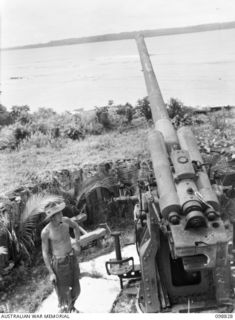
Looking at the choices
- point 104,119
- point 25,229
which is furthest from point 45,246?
point 104,119

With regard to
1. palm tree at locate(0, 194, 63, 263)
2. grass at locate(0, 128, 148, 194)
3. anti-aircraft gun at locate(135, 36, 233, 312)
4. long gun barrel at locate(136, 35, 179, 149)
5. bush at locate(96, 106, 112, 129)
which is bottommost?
anti-aircraft gun at locate(135, 36, 233, 312)

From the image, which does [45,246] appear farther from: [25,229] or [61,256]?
[25,229]

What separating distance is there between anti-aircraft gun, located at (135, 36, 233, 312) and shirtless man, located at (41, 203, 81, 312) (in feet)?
2.57

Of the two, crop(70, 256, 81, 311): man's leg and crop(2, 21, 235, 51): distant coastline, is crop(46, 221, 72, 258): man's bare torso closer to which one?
crop(70, 256, 81, 311): man's leg

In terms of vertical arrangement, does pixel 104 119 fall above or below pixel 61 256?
above

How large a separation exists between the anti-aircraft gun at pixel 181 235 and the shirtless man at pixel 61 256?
783 mm

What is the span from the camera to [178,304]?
14.9 feet

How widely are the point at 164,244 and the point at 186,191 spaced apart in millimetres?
844

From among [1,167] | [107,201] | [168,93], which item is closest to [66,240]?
[107,201]

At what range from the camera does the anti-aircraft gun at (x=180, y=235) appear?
12.1ft

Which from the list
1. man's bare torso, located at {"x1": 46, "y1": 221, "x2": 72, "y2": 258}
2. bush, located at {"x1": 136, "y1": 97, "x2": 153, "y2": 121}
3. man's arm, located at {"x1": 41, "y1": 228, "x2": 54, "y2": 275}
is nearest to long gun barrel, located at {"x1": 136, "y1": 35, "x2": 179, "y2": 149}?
man's bare torso, located at {"x1": 46, "y1": 221, "x2": 72, "y2": 258}

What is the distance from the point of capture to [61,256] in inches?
192

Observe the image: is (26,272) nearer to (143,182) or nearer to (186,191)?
(143,182)

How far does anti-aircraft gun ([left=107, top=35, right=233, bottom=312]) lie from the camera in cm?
369
